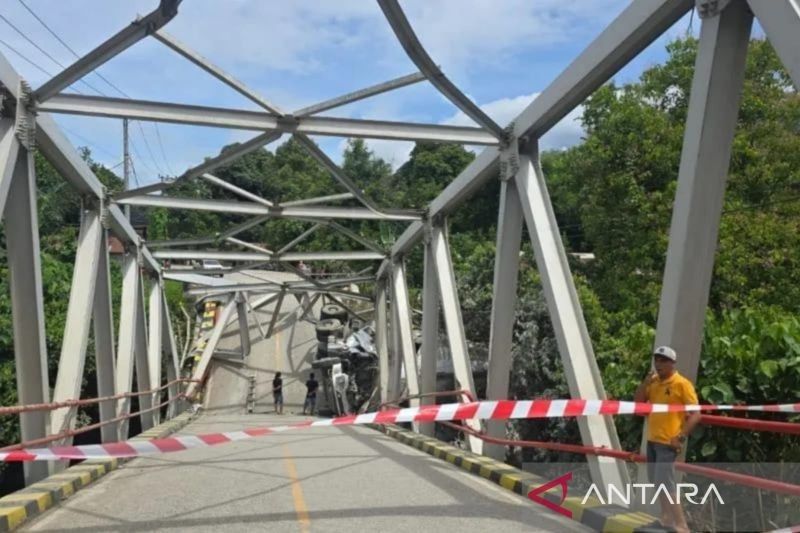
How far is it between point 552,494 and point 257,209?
10.1m

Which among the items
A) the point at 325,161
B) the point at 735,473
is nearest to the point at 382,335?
the point at 325,161

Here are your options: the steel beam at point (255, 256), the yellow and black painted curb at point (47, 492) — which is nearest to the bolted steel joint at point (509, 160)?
the yellow and black painted curb at point (47, 492)

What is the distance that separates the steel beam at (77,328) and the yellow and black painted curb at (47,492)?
0.58m

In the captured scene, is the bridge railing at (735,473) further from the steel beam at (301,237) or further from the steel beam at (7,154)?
the steel beam at (301,237)

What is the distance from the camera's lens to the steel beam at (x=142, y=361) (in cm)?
1604

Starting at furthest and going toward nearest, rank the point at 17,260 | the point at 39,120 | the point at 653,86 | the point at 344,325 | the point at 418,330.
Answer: the point at 344,325 < the point at 418,330 < the point at 653,86 < the point at 39,120 < the point at 17,260

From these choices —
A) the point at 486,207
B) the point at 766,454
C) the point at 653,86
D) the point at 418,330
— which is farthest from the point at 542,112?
the point at 486,207

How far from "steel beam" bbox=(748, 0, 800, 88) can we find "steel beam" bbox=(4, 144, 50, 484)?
722cm

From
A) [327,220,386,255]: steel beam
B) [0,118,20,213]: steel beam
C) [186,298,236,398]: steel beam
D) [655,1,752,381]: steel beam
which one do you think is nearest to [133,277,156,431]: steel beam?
[327,220,386,255]: steel beam

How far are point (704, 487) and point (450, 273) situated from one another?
741 centimetres

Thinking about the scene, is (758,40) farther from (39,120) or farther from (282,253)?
(39,120)

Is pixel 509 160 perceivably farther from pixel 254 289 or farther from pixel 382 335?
pixel 254 289

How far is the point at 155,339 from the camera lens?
19.3 metres

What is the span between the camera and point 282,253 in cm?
2042
